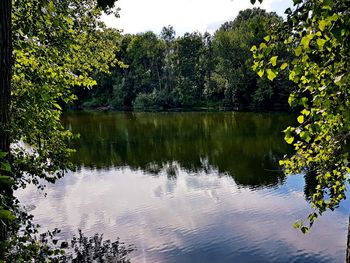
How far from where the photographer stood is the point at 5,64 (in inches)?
183

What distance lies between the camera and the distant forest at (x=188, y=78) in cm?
7194

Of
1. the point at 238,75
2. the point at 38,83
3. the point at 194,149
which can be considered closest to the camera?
the point at 38,83

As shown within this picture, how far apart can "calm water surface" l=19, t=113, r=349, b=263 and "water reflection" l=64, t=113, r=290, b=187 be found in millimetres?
92

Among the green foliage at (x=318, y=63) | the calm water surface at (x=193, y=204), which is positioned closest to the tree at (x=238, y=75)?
the calm water surface at (x=193, y=204)

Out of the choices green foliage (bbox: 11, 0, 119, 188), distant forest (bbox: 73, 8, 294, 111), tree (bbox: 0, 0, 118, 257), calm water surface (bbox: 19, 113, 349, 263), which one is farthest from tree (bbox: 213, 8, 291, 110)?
tree (bbox: 0, 0, 118, 257)

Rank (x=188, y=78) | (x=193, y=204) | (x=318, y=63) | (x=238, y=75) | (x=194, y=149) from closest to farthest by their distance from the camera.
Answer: (x=318, y=63) → (x=193, y=204) → (x=194, y=149) → (x=238, y=75) → (x=188, y=78)

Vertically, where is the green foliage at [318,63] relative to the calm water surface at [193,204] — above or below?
above

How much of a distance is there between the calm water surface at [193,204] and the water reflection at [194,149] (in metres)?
0.09

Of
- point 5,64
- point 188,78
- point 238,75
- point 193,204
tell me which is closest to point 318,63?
point 5,64

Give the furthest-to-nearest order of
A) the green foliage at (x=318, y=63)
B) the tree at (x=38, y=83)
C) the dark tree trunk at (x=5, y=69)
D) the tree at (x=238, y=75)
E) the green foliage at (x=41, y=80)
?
the tree at (x=238, y=75), the green foliage at (x=41, y=80), the tree at (x=38, y=83), the dark tree trunk at (x=5, y=69), the green foliage at (x=318, y=63)

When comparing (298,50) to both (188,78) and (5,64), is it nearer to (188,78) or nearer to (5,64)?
(5,64)

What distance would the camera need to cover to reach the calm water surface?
524 inches

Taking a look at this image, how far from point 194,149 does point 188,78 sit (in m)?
54.2

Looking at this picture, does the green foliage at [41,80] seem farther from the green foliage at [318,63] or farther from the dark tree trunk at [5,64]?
the green foliage at [318,63]
